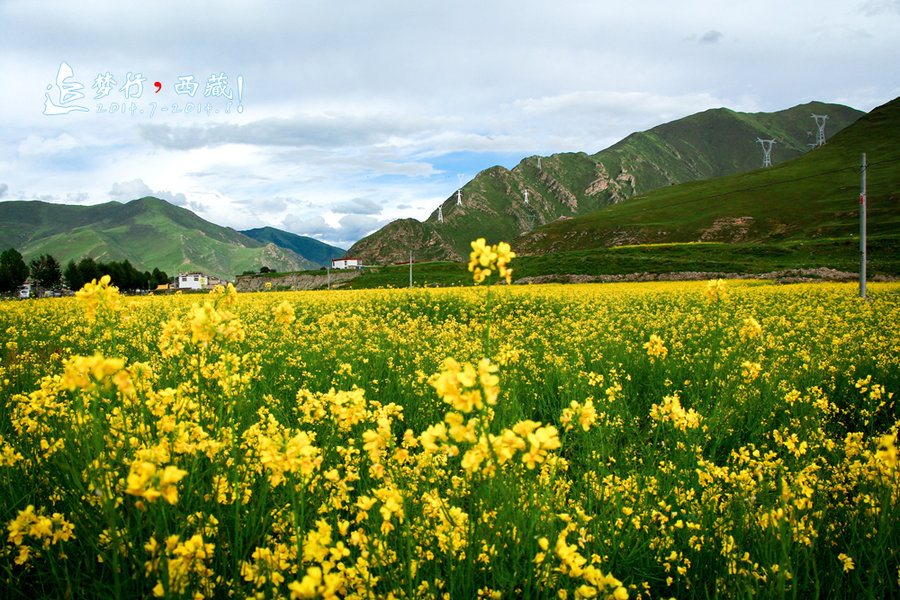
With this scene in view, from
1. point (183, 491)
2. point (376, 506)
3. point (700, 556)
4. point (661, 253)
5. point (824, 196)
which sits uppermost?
point (824, 196)

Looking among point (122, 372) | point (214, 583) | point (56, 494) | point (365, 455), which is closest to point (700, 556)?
point (365, 455)

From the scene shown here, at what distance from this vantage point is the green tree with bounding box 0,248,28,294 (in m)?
69.1

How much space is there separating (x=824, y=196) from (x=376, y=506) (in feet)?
398

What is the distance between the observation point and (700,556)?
2.64 meters

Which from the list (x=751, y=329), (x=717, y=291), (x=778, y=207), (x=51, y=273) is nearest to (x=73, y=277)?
(x=51, y=273)

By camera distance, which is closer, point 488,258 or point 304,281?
point 488,258

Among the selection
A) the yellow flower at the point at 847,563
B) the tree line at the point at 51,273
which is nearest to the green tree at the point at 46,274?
the tree line at the point at 51,273

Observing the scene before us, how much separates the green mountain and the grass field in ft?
230

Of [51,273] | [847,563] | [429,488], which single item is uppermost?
[51,273]

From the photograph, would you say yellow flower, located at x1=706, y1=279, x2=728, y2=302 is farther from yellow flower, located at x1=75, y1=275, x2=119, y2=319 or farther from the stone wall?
the stone wall

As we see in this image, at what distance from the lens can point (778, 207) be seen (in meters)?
92.1

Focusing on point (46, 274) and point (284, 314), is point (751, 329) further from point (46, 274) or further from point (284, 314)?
point (46, 274)

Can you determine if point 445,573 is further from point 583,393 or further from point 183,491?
point 583,393

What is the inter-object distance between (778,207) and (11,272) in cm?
14782
